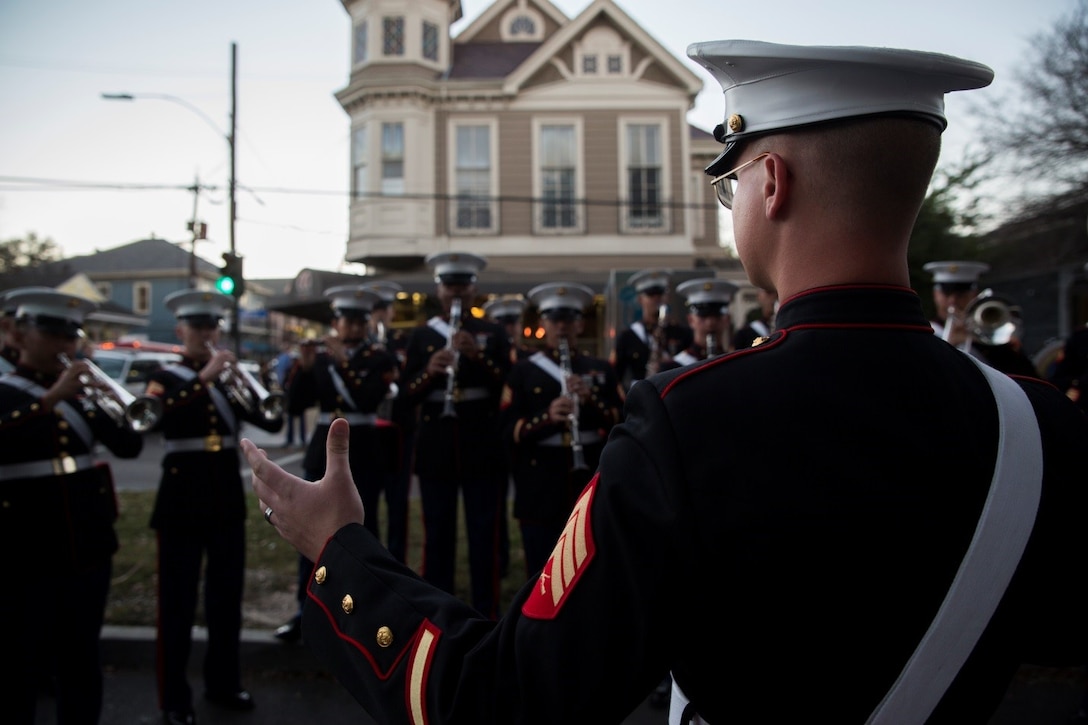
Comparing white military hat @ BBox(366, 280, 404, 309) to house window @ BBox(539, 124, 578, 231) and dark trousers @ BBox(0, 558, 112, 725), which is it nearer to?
dark trousers @ BBox(0, 558, 112, 725)

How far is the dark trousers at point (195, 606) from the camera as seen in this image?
4238 millimetres

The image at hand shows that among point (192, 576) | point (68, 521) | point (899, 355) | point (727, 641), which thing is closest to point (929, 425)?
point (899, 355)

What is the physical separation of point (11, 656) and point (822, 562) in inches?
156

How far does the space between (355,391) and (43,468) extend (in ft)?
7.73

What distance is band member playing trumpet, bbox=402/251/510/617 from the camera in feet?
18.2

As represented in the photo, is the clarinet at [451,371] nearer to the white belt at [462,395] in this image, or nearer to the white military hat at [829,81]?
the white belt at [462,395]

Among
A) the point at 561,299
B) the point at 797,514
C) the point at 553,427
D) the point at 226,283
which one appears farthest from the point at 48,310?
the point at 226,283

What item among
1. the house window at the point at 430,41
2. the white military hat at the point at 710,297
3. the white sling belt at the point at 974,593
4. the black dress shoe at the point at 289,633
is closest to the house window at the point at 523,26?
the house window at the point at 430,41

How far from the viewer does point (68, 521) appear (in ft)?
12.6

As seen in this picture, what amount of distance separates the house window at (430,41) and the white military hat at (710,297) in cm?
1601

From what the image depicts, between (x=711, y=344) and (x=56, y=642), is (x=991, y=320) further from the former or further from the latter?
(x=56, y=642)

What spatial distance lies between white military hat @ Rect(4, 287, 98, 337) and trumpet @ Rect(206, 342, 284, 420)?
0.87 meters

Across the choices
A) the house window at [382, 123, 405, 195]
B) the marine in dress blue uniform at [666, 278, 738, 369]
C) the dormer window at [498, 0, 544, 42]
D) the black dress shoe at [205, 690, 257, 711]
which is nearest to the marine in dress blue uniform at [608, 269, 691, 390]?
the marine in dress blue uniform at [666, 278, 738, 369]

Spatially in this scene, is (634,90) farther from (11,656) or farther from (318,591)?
(318,591)
